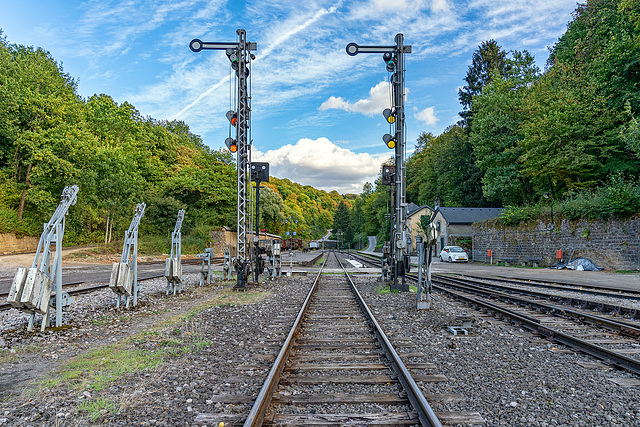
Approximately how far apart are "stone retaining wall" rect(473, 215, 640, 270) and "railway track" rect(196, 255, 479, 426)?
65.8 ft

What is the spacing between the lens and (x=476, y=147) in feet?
133

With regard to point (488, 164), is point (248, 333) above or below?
below

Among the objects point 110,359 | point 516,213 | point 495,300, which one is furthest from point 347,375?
point 516,213

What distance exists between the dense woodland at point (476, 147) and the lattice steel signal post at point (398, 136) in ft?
43.4

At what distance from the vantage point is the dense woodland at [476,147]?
23.9m

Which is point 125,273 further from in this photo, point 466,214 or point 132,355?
point 466,214

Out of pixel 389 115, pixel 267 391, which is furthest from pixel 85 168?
pixel 267 391

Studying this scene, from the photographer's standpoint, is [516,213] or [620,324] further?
[516,213]

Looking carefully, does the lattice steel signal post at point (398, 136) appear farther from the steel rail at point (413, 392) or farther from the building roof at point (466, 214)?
the building roof at point (466, 214)

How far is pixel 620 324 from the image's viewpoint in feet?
22.7

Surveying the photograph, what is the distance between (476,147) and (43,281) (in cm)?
4078

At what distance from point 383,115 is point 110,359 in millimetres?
11273

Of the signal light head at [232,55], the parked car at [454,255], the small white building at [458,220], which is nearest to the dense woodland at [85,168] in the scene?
the signal light head at [232,55]

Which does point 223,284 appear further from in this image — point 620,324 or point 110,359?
point 620,324
